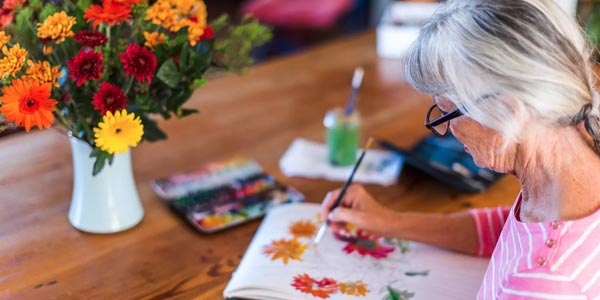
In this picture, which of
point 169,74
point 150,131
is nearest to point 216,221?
point 150,131

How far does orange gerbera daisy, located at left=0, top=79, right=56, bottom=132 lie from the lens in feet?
3.16

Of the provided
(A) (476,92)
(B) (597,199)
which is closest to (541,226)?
(B) (597,199)

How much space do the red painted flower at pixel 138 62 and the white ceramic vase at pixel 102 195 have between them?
0.20m

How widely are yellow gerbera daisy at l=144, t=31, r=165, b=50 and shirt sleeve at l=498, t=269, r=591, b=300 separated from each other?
2.21ft

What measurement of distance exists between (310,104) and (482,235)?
31.3 inches

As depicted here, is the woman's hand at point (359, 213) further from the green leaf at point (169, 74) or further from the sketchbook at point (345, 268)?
the green leaf at point (169, 74)

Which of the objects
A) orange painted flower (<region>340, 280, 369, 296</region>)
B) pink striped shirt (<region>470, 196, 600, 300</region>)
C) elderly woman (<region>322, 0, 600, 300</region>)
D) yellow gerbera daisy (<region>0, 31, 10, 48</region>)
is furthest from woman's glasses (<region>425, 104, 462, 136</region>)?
yellow gerbera daisy (<region>0, 31, 10, 48</region>)

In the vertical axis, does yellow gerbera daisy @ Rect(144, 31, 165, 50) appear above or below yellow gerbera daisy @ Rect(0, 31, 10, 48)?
below

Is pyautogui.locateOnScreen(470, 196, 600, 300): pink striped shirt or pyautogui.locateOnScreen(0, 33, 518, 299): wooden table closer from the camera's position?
pyautogui.locateOnScreen(470, 196, 600, 300): pink striped shirt

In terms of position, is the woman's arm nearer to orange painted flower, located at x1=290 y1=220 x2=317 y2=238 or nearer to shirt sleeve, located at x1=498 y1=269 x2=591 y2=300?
orange painted flower, located at x1=290 y1=220 x2=317 y2=238

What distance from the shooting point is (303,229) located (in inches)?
49.9

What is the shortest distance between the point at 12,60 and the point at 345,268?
0.62 metres

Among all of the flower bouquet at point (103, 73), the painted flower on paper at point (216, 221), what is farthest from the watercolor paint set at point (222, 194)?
the flower bouquet at point (103, 73)

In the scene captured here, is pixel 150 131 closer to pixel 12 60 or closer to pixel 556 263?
pixel 12 60
